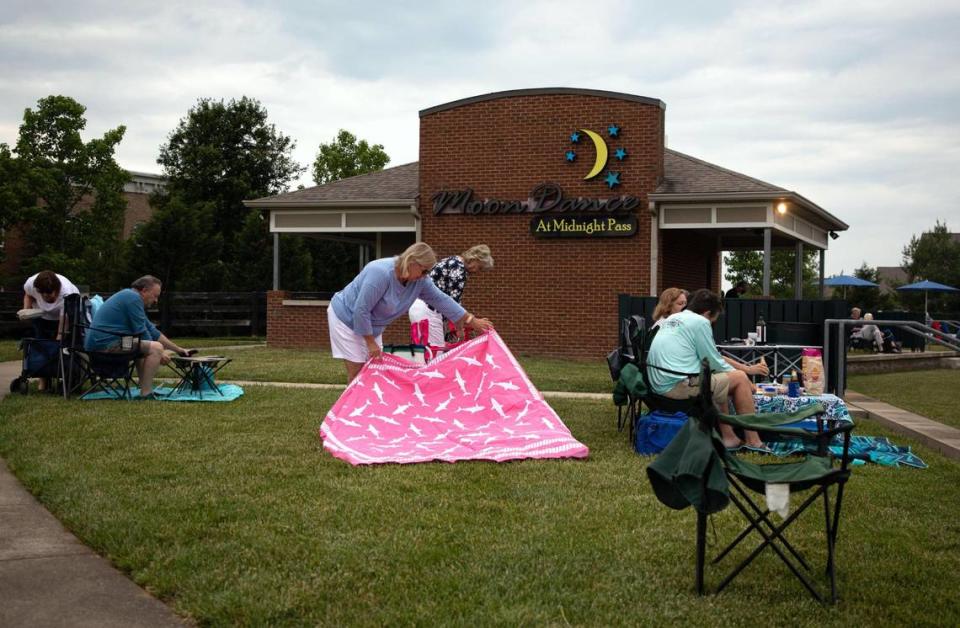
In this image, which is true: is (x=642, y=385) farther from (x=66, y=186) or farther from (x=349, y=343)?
(x=66, y=186)

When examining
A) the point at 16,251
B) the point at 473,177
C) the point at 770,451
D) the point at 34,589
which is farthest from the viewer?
the point at 16,251

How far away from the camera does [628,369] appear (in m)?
7.99

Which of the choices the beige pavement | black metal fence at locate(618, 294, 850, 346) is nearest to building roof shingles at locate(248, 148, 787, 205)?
black metal fence at locate(618, 294, 850, 346)

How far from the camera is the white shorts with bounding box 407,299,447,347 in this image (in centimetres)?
1050

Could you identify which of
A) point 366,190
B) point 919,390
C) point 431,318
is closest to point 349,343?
point 431,318

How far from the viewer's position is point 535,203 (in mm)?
19875

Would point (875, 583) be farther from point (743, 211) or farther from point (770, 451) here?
point (743, 211)

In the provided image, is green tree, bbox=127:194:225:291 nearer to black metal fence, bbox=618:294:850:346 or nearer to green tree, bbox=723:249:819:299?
black metal fence, bbox=618:294:850:346

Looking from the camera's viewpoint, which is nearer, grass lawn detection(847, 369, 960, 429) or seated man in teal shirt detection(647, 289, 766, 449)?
seated man in teal shirt detection(647, 289, 766, 449)

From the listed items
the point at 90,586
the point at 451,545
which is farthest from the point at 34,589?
the point at 451,545

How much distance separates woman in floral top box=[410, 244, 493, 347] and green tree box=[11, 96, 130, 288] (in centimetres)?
2232

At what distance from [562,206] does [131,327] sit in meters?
10.9

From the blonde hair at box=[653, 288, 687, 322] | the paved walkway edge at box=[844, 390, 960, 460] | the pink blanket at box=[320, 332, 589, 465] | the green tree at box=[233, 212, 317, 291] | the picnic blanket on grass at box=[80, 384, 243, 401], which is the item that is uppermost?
the green tree at box=[233, 212, 317, 291]

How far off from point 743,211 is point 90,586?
55.0 ft
